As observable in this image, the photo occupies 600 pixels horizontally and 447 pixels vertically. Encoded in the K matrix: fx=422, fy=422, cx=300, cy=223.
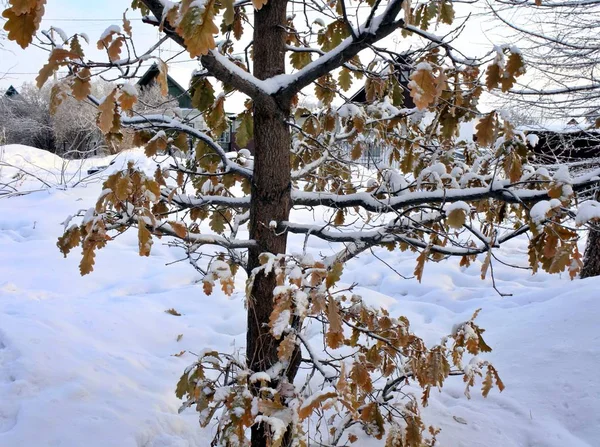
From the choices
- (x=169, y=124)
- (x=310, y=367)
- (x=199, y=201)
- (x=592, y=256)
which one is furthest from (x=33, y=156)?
(x=310, y=367)

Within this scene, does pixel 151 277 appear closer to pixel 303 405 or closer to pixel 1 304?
pixel 1 304

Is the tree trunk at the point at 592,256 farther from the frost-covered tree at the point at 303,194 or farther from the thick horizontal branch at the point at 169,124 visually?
the thick horizontal branch at the point at 169,124

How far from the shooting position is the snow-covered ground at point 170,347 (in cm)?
272

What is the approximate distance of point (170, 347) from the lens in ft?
13.3

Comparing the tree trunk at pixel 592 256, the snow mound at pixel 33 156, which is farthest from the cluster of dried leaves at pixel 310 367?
the snow mound at pixel 33 156

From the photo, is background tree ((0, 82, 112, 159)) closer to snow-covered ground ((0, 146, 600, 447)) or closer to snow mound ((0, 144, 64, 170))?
snow mound ((0, 144, 64, 170))

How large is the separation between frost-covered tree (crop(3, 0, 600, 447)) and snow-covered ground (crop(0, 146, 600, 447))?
0.87m

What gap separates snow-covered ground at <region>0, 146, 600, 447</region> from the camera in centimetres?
272

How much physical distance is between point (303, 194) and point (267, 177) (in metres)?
0.29

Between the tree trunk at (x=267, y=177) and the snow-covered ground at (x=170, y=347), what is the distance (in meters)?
1.16

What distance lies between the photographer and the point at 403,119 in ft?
8.41

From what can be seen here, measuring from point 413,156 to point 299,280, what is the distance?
1502 millimetres

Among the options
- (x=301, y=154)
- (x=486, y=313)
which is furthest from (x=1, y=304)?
(x=486, y=313)

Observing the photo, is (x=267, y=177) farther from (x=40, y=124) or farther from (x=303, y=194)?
(x=40, y=124)
